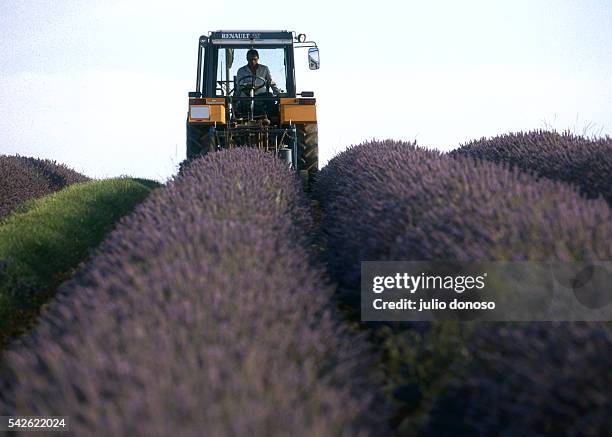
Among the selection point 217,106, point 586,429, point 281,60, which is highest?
point 281,60

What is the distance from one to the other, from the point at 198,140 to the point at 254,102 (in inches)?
42.3

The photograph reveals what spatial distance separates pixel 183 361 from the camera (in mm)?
2447

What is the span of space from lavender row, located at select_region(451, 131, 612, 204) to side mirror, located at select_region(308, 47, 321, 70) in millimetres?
2651

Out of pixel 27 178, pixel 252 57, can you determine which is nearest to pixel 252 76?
pixel 252 57

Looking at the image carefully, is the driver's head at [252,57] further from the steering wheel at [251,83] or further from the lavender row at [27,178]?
the lavender row at [27,178]

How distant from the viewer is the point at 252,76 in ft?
37.1

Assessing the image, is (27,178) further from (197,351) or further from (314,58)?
(197,351)

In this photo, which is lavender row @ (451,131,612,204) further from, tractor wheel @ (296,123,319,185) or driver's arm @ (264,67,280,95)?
driver's arm @ (264,67,280,95)

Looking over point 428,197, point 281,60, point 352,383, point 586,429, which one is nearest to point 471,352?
point 352,383

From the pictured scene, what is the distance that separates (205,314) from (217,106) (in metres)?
8.10

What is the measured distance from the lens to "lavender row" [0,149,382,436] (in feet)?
7.05

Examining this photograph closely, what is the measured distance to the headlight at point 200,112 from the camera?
10531 millimetres

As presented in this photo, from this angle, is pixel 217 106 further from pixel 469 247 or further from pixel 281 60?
pixel 469 247

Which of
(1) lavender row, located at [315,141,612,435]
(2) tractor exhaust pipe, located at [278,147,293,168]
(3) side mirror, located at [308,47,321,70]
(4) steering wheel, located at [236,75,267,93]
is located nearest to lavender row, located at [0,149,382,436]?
(1) lavender row, located at [315,141,612,435]
